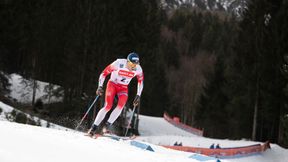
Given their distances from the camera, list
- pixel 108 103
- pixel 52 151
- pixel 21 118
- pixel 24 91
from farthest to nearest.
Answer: pixel 24 91 < pixel 21 118 < pixel 108 103 < pixel 52 151

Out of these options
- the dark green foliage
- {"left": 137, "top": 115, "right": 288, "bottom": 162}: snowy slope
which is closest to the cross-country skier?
the dark green foliage

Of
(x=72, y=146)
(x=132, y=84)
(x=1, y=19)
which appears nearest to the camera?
(x=72, y=146)

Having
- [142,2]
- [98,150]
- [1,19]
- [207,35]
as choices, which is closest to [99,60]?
[142,2]

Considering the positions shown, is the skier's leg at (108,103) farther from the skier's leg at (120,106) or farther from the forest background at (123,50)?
the forest background at (123,50)

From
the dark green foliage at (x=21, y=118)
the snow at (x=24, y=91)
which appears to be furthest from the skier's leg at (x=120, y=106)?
the snow at (x=24, y=91)

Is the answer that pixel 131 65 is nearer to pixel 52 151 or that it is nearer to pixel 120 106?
pixel 120 106

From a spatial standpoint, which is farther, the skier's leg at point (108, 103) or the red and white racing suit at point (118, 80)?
the red and white racing suit at point (118, 80)

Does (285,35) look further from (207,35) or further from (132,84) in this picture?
(207,35)

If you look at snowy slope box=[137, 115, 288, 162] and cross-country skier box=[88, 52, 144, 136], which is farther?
snowy slope box=[137, 115, 288, 162]

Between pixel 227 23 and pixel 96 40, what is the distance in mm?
76899

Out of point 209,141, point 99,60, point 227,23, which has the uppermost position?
point 227,23

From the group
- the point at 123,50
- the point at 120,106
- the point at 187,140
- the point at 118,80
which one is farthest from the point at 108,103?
the point at 123,50

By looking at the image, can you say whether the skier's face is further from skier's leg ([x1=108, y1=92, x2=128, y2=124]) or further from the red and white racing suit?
skier's leg ([x1=108, y1=92, x2=128, y2=124])

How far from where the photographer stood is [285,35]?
27.9 m
